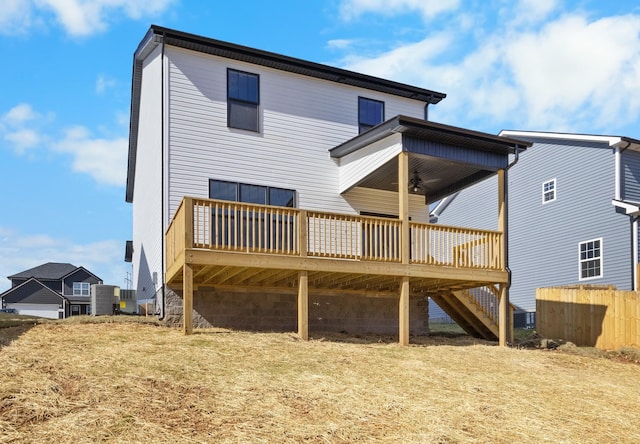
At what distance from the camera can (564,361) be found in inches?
565

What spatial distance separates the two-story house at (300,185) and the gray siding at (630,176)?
27.6ft

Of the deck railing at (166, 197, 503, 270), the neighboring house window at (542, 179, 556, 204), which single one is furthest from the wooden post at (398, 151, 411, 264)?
the neighboring house window at (542, 179, 556, 204)

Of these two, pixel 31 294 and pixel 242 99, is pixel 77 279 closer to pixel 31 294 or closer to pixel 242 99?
pixel 31 294

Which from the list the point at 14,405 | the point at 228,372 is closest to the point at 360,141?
the point at 228,372

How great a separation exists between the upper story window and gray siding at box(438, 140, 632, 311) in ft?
42.6

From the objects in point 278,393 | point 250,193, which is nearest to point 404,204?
point 250,193

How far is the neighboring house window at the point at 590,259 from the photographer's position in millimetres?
23514

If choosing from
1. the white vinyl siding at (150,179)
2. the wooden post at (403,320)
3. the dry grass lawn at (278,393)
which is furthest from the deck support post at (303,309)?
the white vinyl siding at (150,179)

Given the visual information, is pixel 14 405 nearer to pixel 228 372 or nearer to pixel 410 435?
pixel 228 372

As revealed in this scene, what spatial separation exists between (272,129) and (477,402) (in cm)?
993

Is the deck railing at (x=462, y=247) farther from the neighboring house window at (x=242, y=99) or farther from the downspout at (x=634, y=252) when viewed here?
the downspout at (x=634, y=252)

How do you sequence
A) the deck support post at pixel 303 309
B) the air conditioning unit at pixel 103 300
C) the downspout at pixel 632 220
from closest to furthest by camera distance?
the deck support post at pixel 303 309, the air conditioning unit at pixel 103 300, the downspout at pixel 632 220

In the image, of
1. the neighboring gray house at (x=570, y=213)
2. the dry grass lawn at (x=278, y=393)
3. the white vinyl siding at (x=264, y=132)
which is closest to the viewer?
the dry grass lawn at (x=278, y=393)

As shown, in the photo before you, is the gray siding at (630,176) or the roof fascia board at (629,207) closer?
the roof fascia board at (629,207)
